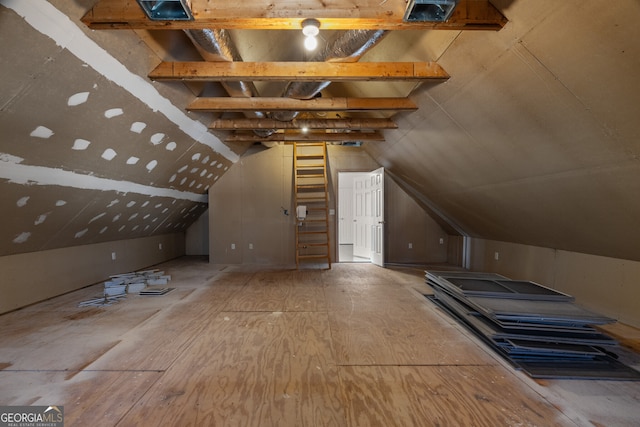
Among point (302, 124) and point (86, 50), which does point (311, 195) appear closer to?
point (302, 124)

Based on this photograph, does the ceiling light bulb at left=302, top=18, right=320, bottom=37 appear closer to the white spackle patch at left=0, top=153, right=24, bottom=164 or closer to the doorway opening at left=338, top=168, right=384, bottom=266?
the white spackle patch at left=0, top=153, right=24, bottom=164

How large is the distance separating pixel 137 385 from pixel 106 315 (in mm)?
1654

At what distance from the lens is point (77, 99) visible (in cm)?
219

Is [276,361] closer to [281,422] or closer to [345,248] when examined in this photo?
[281,422]

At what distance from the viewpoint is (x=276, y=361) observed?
84.5 inches

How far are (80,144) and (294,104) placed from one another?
6.86 feet

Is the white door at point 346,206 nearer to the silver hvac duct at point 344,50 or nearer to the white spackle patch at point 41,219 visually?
the silver hvac duct at point 344,50

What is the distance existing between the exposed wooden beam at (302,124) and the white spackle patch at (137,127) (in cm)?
103

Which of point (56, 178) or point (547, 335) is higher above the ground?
point (56, 178)

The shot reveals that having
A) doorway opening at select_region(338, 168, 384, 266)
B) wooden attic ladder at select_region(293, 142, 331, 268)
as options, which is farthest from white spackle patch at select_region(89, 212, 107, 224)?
doorway opening at select_region(338, 168, 384, 266)

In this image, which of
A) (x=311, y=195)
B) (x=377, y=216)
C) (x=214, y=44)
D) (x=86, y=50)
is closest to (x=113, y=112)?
(x=86, y=50)

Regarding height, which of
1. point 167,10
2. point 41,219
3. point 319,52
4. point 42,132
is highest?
point 319,52

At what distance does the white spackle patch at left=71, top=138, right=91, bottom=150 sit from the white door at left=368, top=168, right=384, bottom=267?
4.27m

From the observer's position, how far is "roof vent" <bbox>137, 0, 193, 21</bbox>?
1.67m
